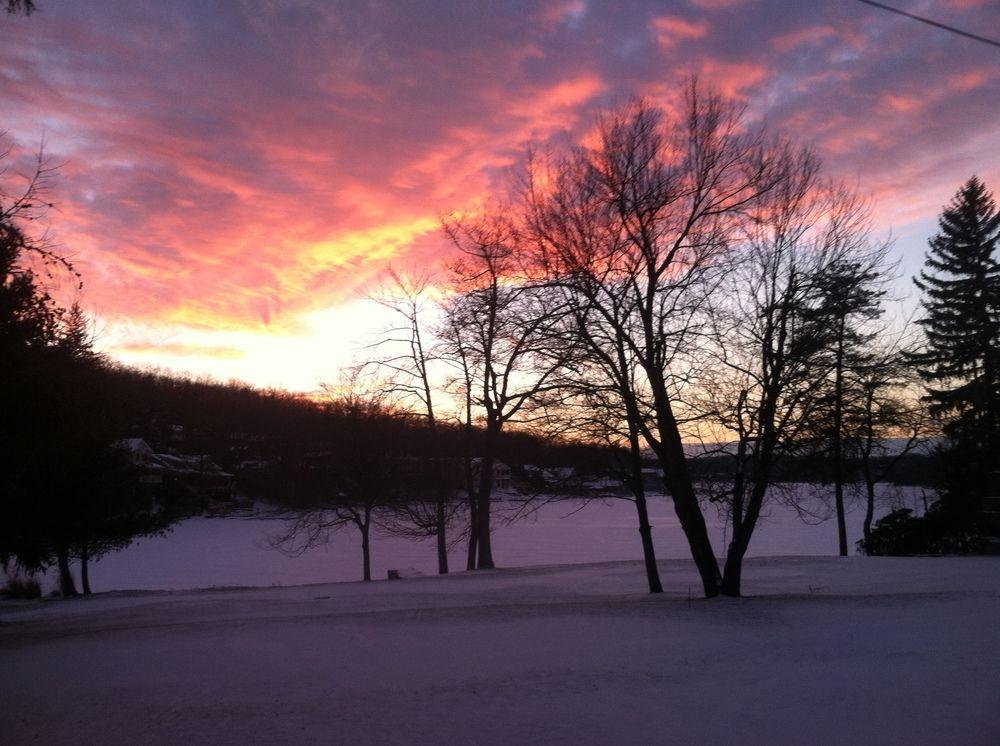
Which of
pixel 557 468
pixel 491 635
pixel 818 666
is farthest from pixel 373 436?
pixel 818 666

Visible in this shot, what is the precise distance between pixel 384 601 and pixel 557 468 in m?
5.02

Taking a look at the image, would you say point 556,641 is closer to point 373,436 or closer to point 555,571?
point 555,571

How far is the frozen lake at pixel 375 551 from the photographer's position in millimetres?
34000

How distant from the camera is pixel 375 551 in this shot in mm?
45906

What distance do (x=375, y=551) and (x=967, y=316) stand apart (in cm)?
3268

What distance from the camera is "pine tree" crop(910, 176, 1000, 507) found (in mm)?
34250

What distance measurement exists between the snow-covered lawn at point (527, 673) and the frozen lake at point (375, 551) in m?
12.3

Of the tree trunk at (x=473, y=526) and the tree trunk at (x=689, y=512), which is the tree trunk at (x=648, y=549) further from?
the tree trunk at (x=473, y=526)

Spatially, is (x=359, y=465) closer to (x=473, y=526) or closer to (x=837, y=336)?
(x=473, y=526)

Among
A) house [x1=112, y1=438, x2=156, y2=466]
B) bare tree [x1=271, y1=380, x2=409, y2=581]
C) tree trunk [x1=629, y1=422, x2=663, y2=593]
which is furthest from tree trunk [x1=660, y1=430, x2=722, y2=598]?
house [x1=112, y1=438, x2=156, y2=466]

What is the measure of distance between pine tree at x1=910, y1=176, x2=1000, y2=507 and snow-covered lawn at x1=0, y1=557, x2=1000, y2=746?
73.3 feet

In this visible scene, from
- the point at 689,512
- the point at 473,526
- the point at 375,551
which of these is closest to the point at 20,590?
the point at 473,526

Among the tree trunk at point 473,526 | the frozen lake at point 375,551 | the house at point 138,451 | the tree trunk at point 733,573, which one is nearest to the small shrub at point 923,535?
the frozen lake at point 375,551

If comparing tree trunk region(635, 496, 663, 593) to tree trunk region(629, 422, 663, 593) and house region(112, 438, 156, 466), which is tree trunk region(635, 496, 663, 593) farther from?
house region(112, 438, 156, 466)
